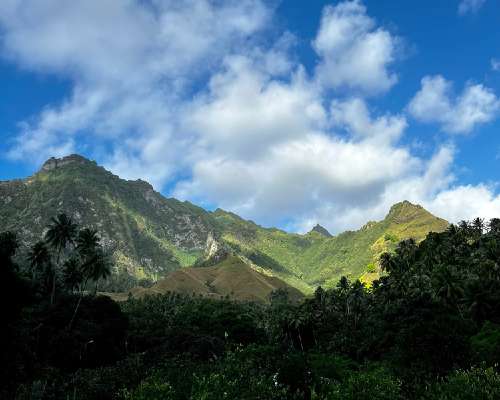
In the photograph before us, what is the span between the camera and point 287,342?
13088 cm

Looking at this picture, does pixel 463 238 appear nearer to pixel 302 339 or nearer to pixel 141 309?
pixel 302 339

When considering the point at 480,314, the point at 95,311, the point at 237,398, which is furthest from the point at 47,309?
the point at 480,314

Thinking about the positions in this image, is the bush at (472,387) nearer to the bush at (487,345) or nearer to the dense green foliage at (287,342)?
the dense green foliage at (287,342)

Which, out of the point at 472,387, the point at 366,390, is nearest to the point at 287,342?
the point at 366,390

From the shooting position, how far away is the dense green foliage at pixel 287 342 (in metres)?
41.7

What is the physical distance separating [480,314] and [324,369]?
165 ft

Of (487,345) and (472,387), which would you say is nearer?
(472,387)

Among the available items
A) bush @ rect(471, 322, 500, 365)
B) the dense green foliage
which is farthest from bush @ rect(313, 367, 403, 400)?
bush @ rect(471, 322, 500, 365)

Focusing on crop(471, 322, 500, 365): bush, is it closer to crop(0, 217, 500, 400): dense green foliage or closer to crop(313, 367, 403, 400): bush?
crop(0, 217, 500, 400): dense green foliage

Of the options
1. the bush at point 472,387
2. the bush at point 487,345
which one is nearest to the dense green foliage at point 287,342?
the bush at point 472,387

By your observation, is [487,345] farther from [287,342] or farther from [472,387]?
[287,342]

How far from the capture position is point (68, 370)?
94.8m

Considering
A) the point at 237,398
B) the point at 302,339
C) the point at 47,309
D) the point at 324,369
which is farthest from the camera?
the point at 302,339

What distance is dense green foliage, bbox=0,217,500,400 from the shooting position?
137ft
